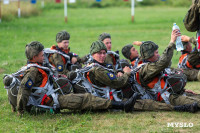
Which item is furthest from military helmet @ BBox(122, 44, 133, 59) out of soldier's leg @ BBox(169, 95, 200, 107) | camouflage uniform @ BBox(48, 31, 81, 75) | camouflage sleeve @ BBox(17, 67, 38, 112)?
camouflage sleeve @ BBox(17, 67, 38, 112)

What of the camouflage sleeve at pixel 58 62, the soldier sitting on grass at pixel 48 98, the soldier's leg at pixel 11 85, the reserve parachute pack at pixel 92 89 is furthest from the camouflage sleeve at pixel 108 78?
the camouflage sleeve at pixel 58 62

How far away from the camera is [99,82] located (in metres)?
7.36

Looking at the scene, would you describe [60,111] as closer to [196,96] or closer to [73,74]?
[73,74]

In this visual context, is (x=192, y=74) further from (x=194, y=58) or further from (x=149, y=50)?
(x=149, y=50)

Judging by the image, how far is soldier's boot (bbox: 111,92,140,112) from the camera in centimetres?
694

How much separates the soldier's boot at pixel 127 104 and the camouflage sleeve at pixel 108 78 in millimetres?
372

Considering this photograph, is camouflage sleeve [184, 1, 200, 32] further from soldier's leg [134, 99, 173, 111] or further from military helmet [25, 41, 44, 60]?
military helmet [25, 41, 44, 60]

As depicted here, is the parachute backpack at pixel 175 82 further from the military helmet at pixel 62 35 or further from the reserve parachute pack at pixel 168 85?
the military helmet at pixel 62 35

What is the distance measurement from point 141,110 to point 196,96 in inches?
48.2

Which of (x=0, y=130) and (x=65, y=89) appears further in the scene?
(x=65, y=89)

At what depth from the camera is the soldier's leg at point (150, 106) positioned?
279 inches

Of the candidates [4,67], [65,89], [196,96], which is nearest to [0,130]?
[65,89]

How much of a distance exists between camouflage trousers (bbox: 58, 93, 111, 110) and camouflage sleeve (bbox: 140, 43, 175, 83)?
2.75 ft

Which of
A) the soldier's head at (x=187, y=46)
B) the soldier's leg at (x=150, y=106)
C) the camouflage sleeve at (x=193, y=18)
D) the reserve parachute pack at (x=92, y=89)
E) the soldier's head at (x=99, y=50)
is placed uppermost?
the camouflage sleeve at (x=193, y=18)
